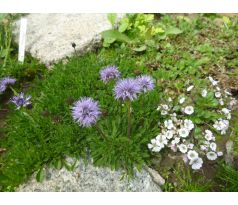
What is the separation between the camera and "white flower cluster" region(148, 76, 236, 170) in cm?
410

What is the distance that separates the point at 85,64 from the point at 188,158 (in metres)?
1.55

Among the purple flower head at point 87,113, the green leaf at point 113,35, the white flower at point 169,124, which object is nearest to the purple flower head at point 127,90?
the purple flower head at point 87,113

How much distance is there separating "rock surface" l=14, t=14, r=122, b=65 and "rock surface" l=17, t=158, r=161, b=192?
6.03ft

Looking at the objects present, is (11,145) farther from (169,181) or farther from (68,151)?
(169,181)

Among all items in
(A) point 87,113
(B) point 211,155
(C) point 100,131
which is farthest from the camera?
(B) point 211,155

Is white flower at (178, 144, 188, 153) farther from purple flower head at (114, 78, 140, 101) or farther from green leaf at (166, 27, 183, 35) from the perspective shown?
green leaf at (166, 27, 183, 35)

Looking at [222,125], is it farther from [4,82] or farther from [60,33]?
[60,33]

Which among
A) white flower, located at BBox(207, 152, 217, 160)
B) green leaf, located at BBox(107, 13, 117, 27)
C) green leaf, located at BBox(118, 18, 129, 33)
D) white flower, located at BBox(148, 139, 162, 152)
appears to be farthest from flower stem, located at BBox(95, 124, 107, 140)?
green leaf, located at BBox(107, 13, 117, 27)

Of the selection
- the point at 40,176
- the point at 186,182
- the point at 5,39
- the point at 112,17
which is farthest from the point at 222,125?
the point at 5,39

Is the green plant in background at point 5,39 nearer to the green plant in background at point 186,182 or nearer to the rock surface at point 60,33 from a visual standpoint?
the rock surface at point 60,33

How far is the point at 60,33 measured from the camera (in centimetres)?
590

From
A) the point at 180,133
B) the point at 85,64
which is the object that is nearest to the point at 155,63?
the point at 85,64

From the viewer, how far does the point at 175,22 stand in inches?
231

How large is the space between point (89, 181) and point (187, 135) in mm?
963
